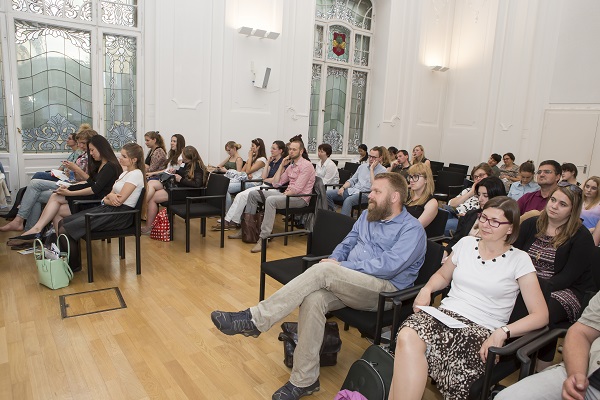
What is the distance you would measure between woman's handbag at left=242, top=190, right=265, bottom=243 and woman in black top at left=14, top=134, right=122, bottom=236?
162 centimetres

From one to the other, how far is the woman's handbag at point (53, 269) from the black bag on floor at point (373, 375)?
9.02 feet

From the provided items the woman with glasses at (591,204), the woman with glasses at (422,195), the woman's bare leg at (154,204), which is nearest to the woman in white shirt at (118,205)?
the woman's bare leg at (154,204)

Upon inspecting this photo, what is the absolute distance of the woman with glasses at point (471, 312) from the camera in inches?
77.7

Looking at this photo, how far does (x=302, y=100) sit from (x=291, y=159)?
3145mm

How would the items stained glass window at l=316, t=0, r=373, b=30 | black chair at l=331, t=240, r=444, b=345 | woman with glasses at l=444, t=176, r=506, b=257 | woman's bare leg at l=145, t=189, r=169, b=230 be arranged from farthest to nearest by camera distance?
stained glass window at l=316, t=0, r=373, b=30 → woman's bare leg at l=145, t=189, r=169, b=230 → woman with glasses at l=444, t=176, r=506, b=257 → black chair at l=331, t=240, r=444, b=345

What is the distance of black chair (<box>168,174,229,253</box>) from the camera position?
4.86 metres

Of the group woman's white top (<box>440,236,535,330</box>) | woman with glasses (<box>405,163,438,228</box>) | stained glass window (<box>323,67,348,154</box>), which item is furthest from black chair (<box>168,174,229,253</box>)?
stained glass window (<box>323,67,348,154</box>)

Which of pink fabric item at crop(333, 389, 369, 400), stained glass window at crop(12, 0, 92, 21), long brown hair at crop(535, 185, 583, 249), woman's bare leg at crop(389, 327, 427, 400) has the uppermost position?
stained glass window at crop(12, 0, 92, 21)

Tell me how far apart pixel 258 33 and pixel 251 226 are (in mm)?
3899

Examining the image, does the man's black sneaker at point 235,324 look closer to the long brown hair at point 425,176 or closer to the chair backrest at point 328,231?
the chair backrest at point 328,231

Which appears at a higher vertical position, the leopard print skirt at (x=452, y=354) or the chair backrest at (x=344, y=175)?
the chair backrest at (x=344, y=175)

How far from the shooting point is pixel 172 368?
8.64ft

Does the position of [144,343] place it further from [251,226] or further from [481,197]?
[481,197]

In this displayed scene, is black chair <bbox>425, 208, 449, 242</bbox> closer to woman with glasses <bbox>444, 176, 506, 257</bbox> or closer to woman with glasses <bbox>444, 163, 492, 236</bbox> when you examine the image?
woman with glasses <bbox>444, 176, 506, 257</bbox>
